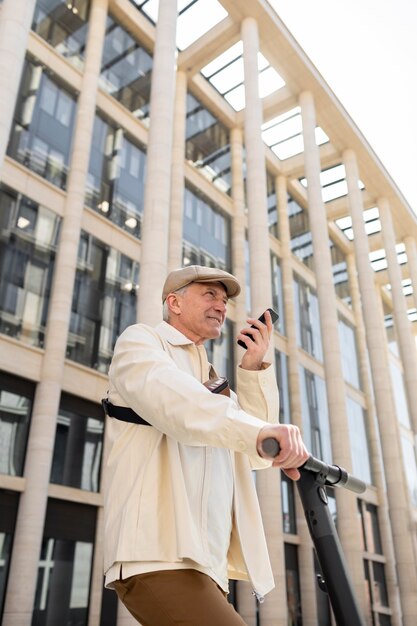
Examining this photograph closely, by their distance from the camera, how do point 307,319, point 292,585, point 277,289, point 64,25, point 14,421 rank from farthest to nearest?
point 307,319 → point 277,289 → point 292,585 → point 64,25 → point 14,421

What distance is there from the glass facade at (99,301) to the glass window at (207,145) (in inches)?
311

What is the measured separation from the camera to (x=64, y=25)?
1828 centimetres

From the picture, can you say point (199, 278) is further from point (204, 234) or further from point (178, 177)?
point (204, 234)

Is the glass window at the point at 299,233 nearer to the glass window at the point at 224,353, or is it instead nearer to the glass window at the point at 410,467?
the glass window at the point at 224,353

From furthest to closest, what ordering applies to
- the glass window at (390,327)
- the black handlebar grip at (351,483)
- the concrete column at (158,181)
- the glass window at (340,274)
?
1. the glass window at (390,327)
2. the glass window at (340,274)
3. the concrete column at (158,181)
4. the black handlebar grip at (351,483)

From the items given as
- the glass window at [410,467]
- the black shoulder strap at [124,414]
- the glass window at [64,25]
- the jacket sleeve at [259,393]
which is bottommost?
the black shoulder strap at [124,414]

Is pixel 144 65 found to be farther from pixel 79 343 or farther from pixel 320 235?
pixel 79 343

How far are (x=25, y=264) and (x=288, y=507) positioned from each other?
44.8ft

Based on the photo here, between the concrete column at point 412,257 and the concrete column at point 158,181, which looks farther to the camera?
the concrete column at point 412,257

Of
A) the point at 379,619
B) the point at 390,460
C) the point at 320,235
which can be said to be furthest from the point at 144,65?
the point at 379,619

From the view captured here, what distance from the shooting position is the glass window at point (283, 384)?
75.0ft

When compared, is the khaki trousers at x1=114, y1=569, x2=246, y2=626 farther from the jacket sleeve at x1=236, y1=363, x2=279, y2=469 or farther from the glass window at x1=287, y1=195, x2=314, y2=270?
the glass window at x1=287, y1=195, x2=314, y2=270

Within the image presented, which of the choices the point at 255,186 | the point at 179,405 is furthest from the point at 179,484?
the point at 255,186

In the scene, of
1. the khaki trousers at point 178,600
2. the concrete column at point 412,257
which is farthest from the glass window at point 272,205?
the khaki trousers at point 178,600
